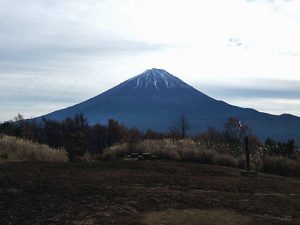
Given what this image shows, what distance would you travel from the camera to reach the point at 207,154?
65.1 ft

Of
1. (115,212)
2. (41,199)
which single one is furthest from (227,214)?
(41,199)

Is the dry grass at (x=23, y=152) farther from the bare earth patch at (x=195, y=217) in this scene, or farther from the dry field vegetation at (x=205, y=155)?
the bare earth patch at (x=195, y=217)

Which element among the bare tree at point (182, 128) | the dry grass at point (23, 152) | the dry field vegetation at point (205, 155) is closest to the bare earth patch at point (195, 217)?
the dry field vegetation at point (205, 155)

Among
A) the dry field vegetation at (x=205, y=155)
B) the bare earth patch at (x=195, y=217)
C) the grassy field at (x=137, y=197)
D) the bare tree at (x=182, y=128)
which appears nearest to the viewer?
the bare earth patch at (x=195, y=217)

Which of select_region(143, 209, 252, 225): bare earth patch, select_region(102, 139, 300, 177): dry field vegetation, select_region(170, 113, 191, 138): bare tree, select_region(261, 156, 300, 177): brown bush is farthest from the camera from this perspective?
select_region(170, 113, 191, 138): bare tree

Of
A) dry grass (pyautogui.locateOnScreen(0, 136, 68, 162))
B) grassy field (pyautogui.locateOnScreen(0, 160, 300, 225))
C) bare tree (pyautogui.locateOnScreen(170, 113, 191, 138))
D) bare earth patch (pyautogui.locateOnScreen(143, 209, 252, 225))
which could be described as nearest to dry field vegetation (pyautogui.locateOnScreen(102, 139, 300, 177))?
dry grass (pyautogui.locateOnScreen(0, 136, 68, 162))

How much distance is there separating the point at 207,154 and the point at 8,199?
11195mm

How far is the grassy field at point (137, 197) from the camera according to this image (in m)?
8.74

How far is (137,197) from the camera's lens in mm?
10445

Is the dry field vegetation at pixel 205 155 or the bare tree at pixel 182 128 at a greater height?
the bare tree at pixel 182 128

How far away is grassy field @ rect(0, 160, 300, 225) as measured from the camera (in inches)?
344

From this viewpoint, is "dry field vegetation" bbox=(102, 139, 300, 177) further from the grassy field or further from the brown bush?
the grassy field

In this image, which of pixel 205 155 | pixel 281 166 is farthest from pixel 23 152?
pixel 281 166

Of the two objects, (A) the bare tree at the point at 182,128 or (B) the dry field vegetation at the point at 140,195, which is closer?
(B) the dry field vegetation at the point at 140,195
